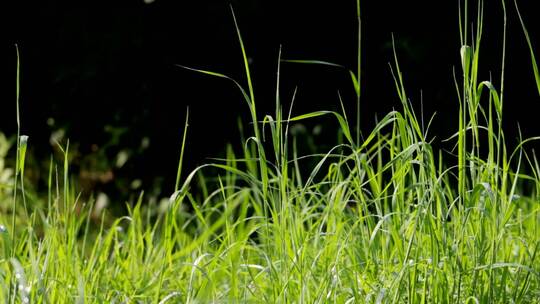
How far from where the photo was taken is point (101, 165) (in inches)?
194

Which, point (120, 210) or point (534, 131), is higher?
point (534, 131)

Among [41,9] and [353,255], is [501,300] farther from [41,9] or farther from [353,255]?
[41,9]

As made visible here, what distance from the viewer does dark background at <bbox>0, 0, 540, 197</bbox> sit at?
443 centimetres

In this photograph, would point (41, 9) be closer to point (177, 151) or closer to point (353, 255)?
point (177, 151)

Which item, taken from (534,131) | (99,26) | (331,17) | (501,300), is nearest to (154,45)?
(99,26)

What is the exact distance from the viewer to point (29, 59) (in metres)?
4.73

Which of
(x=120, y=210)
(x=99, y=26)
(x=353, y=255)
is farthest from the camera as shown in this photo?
(x=120, y=210)

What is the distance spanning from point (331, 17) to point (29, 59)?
165 centimetres

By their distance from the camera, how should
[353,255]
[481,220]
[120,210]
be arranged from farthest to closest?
[120,210], [353,255], [481,220]

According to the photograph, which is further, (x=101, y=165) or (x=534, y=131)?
(x=101, y=165)

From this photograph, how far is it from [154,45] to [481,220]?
2865mm

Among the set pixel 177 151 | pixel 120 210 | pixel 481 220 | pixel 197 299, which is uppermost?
pixel 481 220

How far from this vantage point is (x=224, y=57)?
4.50 m

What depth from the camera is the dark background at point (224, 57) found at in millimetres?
4430
